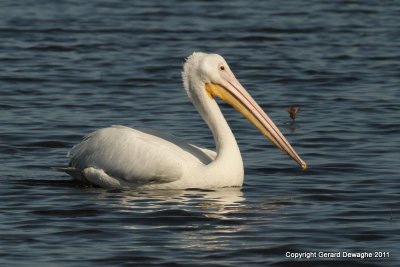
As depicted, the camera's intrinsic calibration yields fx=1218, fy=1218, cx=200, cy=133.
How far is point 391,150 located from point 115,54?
21.3 feet

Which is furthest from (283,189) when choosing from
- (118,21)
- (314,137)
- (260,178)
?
(118,21)

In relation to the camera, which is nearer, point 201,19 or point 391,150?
point 391,150

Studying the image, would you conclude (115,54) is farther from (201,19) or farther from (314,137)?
(314,137)

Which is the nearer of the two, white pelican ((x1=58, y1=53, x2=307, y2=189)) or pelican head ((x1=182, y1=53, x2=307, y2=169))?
white pelican ((x1=58, y1=53, x2=307, y2=189))

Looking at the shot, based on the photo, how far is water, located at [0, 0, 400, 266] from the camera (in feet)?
24.6

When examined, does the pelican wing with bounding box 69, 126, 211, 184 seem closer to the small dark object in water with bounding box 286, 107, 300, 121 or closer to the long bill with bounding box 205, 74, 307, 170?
the long bill with bounding box 205, 74, 307, 170

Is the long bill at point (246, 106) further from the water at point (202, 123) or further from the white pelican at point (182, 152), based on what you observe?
the water at point (202, 123)

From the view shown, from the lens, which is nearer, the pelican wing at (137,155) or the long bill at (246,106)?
the pelican wing at (137,155)

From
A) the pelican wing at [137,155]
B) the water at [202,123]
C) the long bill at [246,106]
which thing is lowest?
the water at [202,123]

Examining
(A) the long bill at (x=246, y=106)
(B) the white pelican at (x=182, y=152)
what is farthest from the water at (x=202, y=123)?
(A) the long bill at (x=246, y=106)

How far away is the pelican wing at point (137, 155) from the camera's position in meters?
8.85

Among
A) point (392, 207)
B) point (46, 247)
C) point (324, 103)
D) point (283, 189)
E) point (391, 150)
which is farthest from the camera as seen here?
point (324, 103)

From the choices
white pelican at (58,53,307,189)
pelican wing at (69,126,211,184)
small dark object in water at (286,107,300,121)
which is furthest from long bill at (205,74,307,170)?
small dark object in water at (286,107,300,121)

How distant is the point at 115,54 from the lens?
16.3 m
